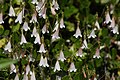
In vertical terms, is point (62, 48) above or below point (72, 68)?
above

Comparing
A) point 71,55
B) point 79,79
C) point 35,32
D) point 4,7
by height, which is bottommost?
point 79,79

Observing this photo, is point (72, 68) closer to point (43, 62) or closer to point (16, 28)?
point (43, 62)

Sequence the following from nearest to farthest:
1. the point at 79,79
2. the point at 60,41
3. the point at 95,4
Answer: the point at 79,79 < the point at 60,41 < the point at 95,4

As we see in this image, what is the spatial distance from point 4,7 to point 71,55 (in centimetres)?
61

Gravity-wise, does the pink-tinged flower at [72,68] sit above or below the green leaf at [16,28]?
below

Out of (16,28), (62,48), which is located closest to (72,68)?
(62,48)

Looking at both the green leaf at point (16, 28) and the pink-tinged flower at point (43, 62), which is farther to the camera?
the green leaf at point (16, 28)

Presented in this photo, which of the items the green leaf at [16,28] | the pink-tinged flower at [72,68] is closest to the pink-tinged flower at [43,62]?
the pink-tinged flower at [72,68]

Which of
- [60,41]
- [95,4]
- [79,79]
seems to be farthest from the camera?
[95,4]

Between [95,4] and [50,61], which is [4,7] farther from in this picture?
[95,4]

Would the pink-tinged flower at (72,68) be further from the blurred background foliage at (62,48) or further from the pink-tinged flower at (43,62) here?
the pink-tinged flower at (43,62)

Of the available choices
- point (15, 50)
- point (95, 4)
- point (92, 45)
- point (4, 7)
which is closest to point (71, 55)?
point (92, 45)

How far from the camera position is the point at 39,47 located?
2201 mm

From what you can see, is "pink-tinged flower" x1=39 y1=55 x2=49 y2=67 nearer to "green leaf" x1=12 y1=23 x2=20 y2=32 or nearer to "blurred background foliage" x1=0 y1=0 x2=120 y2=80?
"blurred background foliage" x1=0 y1=0 x2=120 y2=80
